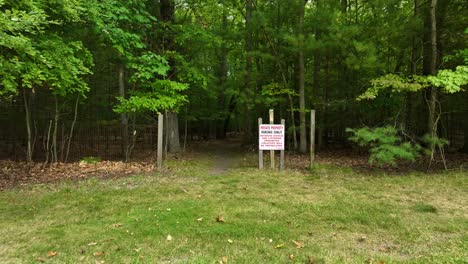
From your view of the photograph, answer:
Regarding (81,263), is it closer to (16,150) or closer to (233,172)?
(233,172)

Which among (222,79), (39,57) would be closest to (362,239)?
(39,57)

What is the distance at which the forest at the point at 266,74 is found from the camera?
894 cm

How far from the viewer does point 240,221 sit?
483cm

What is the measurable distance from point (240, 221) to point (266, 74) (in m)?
10.1

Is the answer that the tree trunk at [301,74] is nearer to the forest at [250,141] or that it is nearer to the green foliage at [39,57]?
the forest at [250,141]

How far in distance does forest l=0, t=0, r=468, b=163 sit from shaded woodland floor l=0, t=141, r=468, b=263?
5.81 feet

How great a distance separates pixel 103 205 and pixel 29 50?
279 cm

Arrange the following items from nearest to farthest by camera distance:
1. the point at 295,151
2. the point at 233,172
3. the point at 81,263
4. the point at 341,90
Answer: the point at 81,263
the point at 233,172
the point at 341,90
the point at 295,151

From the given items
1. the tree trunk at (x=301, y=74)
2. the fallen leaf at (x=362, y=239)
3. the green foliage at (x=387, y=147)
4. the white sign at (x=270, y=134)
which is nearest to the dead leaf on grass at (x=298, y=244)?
the fallen leaf at (x=362, y=239)

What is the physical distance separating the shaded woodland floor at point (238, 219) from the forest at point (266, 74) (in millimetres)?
1770

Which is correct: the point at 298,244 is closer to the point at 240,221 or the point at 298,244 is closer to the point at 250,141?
the point at 240,221

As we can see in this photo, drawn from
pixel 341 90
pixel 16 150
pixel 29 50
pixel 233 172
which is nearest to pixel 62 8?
pixel 29 50

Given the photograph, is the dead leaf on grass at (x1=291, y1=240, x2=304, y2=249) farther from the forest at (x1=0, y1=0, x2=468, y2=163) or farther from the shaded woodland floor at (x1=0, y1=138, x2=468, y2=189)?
the shaded woodland floor at (x1=0, y1=138, x2=468, y2=189)

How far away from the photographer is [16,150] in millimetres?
12953
